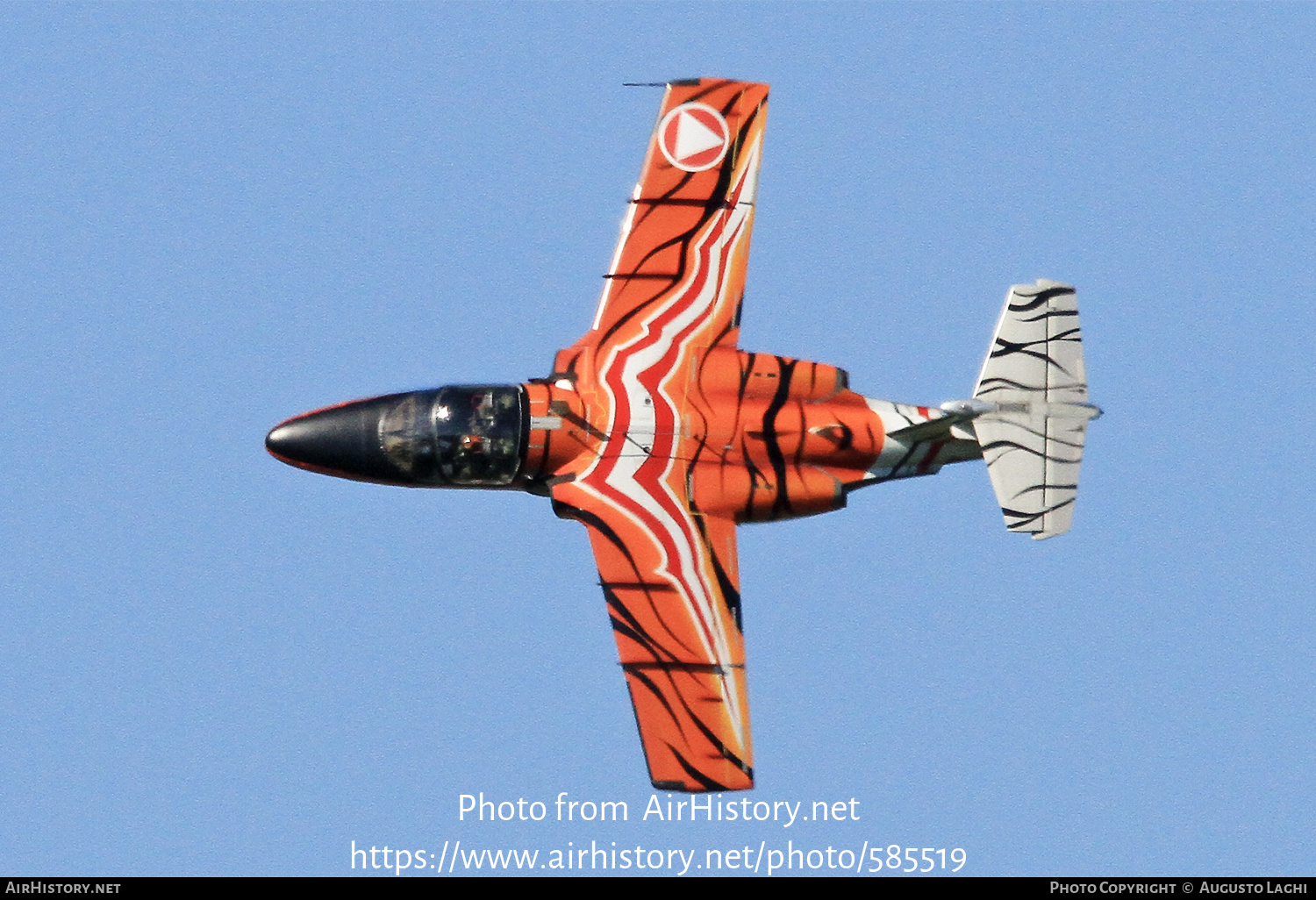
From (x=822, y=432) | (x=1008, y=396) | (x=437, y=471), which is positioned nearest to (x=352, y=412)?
(x=437, y=471)

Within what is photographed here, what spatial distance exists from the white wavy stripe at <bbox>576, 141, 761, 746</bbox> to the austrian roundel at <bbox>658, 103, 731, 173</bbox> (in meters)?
0.72

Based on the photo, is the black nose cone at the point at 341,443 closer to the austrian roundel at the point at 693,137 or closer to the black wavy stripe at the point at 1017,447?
the austrian roundel at the point at 693,137

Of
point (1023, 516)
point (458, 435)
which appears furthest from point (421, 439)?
point (1023, 516)

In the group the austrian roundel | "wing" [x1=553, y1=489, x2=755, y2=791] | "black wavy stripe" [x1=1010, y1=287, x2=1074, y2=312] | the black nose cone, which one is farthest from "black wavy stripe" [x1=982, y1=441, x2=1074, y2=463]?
the black nose cone

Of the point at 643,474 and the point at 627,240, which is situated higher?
the point at 627,240

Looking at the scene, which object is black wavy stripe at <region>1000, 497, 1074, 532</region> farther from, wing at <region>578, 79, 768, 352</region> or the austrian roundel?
the austrian roundel

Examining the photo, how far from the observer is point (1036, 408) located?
2506cm

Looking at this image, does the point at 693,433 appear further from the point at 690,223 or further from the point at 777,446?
the point at 690,223

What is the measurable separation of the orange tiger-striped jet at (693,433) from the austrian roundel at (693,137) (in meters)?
0.02

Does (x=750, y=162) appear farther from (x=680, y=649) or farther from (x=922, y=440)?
(x=680, y=649)

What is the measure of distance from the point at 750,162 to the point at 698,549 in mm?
4698

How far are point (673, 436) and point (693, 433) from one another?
24 cm

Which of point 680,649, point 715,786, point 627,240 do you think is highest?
point 627,240

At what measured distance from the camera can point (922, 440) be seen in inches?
988
